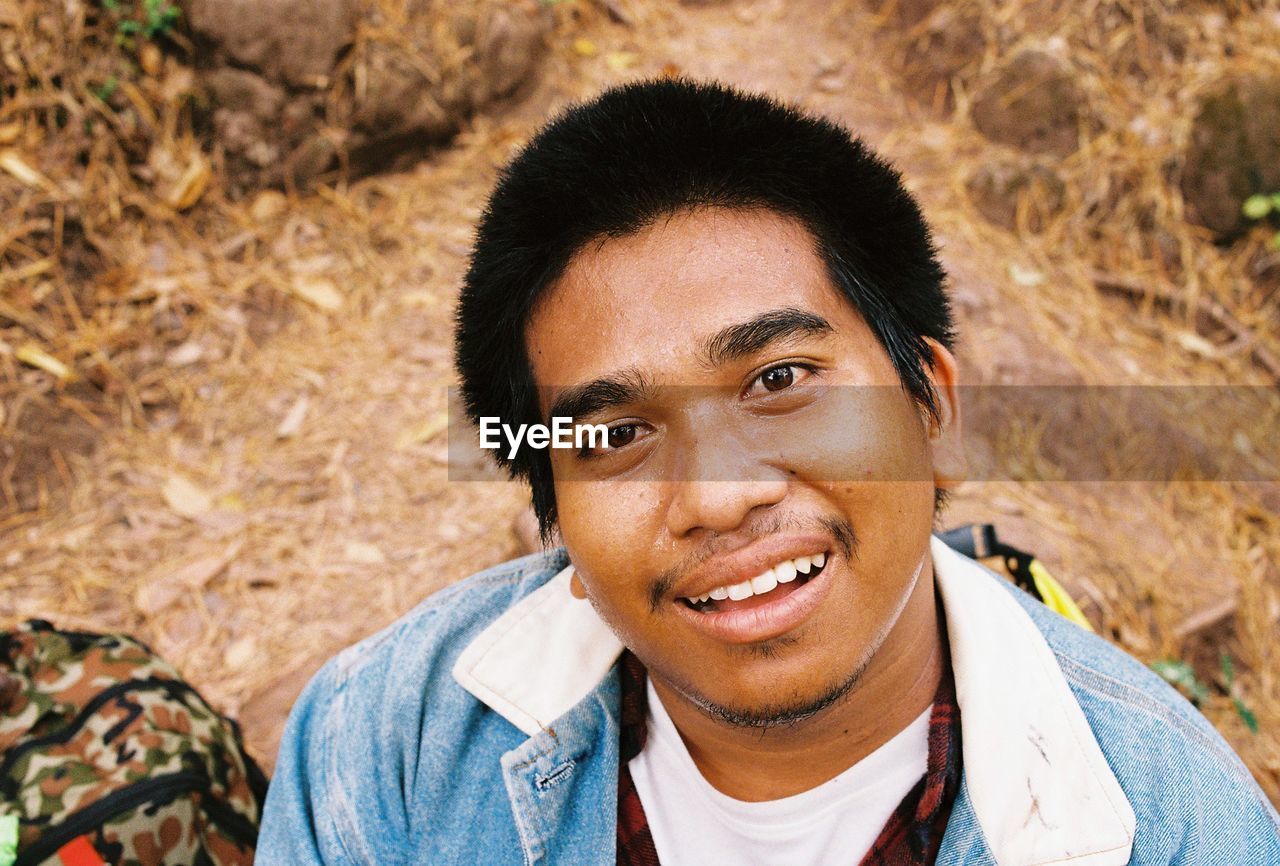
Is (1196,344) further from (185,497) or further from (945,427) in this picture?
(185,497)

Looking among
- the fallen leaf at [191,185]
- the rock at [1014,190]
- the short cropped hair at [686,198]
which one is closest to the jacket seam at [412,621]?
the short cropped hair at [686,198]

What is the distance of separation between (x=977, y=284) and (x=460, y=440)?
255 centimetres

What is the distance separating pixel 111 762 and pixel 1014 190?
14.9 feet

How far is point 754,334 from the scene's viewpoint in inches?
58.5

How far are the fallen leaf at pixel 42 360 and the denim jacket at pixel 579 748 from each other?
7.98 feet

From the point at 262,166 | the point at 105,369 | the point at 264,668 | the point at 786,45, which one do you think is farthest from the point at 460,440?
the point at 786,45

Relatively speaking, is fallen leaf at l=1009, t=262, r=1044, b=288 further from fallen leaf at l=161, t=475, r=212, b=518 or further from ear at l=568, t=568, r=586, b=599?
fallen leaf at l=161, t=475, r=212, b=518

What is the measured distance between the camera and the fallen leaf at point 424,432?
3689 millimetres

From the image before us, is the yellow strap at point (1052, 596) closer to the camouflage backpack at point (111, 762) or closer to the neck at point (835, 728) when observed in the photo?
the neck at point (835, 728)

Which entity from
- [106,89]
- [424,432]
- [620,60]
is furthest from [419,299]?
[620,60]

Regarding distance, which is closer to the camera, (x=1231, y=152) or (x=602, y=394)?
(x=602, y=394)

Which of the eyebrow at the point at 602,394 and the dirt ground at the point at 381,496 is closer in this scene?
the eyebrow at the point at 602,394

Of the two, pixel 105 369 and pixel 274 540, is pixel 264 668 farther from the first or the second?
pixel 105 369

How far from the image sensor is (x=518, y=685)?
6.18ft
